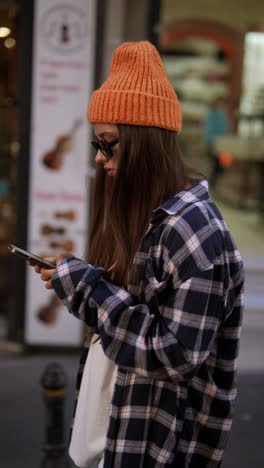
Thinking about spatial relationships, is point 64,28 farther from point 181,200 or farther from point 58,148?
→ point 181,200

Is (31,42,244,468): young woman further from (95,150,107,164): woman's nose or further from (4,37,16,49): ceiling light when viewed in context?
(4,37,16,49): ceiling light

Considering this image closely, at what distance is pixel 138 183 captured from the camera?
167cm

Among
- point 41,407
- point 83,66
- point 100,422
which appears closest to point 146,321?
point 100,422

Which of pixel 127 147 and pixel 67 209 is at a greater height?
pixel 127 147

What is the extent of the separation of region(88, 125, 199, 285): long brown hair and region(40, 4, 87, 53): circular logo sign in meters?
3.38

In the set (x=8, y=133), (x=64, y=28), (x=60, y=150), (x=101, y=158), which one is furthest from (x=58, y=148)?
(x=101, y=158)

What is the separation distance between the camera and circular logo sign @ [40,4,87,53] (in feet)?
15.8

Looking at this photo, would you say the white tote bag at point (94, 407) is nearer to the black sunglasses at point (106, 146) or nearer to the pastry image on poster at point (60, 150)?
the black sunglasses at point (106, 146)

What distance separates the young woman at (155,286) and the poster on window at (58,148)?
3227 millimetres

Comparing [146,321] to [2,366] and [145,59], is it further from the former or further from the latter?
[2,366]

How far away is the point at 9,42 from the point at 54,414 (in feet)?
9.90

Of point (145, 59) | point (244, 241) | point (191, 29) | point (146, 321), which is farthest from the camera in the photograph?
point (191, 29)

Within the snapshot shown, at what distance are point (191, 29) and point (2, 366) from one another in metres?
7.84

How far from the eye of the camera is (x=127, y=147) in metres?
1.64
